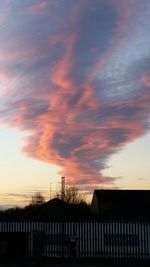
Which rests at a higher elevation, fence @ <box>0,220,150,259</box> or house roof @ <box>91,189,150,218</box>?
house roof @ <box>91,189,150,218</box>

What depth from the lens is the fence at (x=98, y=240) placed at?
31828 millimetres

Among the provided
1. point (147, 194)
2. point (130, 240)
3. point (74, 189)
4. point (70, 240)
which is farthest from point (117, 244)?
point (74, 189)

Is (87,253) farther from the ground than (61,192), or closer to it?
closer to it

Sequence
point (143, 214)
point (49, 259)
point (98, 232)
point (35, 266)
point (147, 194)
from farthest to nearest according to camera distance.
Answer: point (147, 194) < point (143, 214) < point (98, 232) < point (49, 259) < point (35, 266)

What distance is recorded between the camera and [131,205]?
75500 mm

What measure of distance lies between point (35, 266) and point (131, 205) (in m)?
51.0

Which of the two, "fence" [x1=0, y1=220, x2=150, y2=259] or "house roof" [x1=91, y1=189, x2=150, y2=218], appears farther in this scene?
"house roof" [x1=91, y1=189, x2=150, y2=218]

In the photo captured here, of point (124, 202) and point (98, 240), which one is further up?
point (124, 202)

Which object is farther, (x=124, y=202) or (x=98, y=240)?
(x=124, y=202)

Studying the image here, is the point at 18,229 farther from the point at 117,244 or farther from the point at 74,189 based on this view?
the point at 74,189

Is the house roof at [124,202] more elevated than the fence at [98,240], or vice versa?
the house roof at [124,202]

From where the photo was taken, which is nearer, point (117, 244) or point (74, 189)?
point (117, 244)

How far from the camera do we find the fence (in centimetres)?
3183

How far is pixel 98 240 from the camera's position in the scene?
32250 mm
